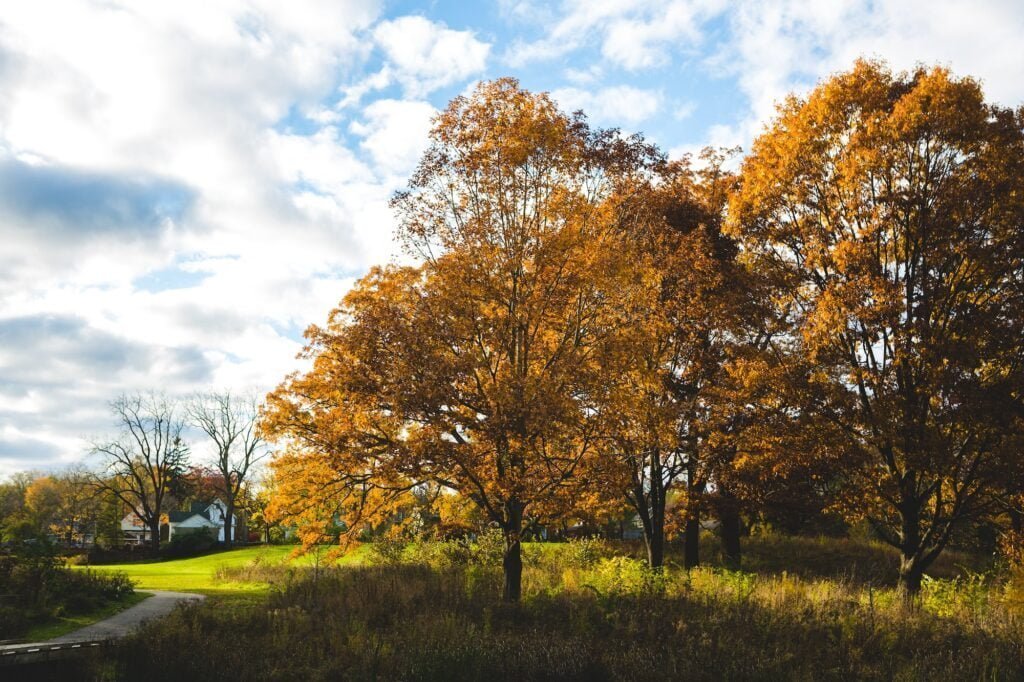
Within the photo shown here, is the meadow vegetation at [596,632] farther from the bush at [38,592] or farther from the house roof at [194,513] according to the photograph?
the house roof at [194,513]

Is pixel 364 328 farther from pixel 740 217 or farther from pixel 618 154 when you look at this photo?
pixel 740 217

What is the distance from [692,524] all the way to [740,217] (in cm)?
1006

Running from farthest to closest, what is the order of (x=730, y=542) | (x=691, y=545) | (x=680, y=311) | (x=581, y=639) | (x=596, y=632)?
(x=730, y=542) < (x=691, y=545) < (x=680, y=311) < (x=596, y=632) < (x=581, y=639)

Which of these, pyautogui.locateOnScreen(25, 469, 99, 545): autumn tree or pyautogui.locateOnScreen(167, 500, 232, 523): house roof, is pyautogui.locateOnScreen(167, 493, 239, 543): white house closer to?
pyautogui.locateOnScreen(167, 500, 232, 523): house roof

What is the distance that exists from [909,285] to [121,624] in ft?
67.2

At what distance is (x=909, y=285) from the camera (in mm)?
15539

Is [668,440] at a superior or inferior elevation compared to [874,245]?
inferior

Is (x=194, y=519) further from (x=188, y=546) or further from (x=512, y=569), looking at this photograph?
(x=512, y=569)

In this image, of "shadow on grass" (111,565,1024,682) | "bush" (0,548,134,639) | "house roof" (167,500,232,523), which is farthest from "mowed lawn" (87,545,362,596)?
"house roof" (167,500,232,523)

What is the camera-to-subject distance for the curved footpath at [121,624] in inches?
455

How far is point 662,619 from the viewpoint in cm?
1229

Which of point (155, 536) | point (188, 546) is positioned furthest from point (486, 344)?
point (155, 536)

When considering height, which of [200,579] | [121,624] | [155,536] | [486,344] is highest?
[486,344]

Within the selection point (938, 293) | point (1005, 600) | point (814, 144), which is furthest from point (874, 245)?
point (1005, 600)
